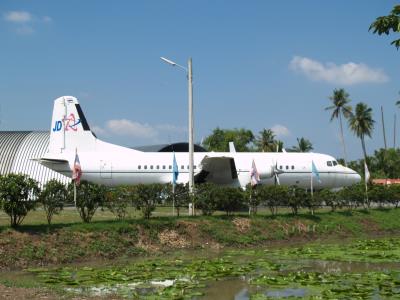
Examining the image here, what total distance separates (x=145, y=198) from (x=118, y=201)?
52.2 inches

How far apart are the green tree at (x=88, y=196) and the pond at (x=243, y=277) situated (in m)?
3.99

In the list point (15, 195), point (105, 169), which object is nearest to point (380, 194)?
point (105, 169)

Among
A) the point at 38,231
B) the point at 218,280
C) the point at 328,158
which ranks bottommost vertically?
the point at 218,280

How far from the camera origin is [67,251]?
1705 cm

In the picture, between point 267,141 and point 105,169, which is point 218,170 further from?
point 267,141

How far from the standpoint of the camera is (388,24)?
22.9 feet

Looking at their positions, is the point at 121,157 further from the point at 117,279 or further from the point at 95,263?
the point at 117,279

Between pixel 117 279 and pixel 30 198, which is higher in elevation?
pixel 30 198

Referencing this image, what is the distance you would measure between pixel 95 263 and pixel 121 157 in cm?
1847

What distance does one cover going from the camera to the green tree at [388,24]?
684cm

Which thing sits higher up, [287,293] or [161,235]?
[161,235]

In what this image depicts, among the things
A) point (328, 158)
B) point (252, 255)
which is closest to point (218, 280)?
point (252, 255)

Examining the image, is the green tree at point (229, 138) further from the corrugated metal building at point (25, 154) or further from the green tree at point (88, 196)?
the green tree at point (88, 196)

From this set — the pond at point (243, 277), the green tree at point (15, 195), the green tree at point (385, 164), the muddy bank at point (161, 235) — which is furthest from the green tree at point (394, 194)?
the green tree at point (385, 164)
